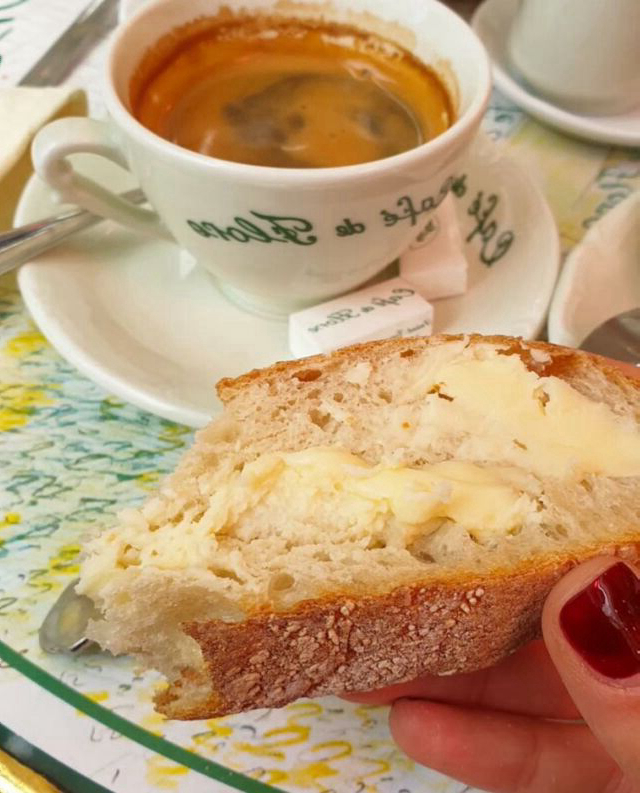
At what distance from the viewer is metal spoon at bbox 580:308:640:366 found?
1.24m

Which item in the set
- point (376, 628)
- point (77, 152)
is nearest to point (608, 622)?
point (376, 628)

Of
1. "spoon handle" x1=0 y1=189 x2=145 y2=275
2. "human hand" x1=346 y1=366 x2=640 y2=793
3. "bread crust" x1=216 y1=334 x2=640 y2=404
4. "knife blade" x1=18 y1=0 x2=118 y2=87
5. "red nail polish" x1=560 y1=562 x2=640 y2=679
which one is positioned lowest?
"human hand" x1=346 y1=366 x2=640 y2=793

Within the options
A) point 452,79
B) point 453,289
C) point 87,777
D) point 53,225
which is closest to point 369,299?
point 453,289

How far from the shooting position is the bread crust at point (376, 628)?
751 millimetres

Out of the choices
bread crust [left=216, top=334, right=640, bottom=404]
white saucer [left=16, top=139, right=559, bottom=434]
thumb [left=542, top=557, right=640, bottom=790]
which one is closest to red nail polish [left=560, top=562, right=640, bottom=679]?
thumb [left=542, top=557, right=640, bottom=790]

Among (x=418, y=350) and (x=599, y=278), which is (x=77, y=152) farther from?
(x=599, y=278)

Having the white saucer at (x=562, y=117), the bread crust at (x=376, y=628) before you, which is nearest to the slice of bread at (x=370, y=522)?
the bread crust at (x=376, y=628)

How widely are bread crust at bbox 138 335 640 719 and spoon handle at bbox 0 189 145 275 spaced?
0.52m

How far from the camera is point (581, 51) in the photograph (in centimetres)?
162

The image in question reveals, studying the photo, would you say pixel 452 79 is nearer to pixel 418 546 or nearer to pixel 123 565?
pixel 418 546

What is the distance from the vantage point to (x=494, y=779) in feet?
3.22

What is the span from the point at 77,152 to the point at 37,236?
0.50ft

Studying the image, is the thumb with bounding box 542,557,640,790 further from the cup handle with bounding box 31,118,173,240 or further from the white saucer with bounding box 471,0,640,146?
the white saucer with bounding box 471,0,640,146

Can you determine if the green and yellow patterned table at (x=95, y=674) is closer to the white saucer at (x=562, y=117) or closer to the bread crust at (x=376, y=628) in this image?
the bread crust at (x=376, y=628)
